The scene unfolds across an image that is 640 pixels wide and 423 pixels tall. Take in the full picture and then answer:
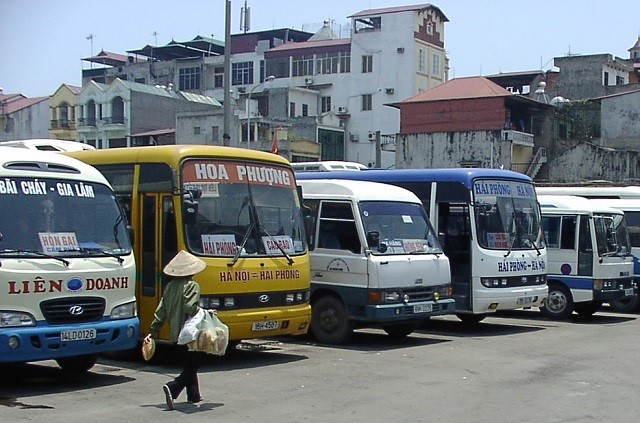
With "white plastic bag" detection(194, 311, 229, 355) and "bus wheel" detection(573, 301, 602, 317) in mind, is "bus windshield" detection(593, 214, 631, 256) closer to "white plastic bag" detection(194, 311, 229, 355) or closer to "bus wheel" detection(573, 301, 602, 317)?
"bus wheel" detection(573, 301, 602, 317)

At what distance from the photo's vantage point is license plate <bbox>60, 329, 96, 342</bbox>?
33.6ft

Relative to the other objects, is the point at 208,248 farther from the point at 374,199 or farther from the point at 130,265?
the point at 374,199

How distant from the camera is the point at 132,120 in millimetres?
71875

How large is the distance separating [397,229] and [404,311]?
1366 mm

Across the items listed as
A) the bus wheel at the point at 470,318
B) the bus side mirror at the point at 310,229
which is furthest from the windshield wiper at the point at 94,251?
the bus wheel at the point at 470,318

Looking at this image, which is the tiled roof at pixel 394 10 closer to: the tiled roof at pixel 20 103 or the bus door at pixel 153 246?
the tiled roof at pixel 20 103

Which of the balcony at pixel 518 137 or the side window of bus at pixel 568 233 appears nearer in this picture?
the side window of bus at pixel 568 233

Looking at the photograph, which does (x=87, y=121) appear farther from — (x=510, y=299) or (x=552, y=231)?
(x=510, y=299)

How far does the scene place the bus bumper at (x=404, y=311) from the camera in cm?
1443

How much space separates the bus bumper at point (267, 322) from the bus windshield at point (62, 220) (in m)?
1.77

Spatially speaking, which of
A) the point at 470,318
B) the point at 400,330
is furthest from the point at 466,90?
the point at 400,330

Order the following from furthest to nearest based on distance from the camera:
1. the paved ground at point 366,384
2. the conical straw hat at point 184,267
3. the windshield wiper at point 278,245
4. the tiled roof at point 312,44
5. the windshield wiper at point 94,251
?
the tiled roof at point 312,44
the windshield wiper at point 278,245
the windshield wiper at point 94,251
the conical straw hat at point 184,267
the paved ground at point 366,384

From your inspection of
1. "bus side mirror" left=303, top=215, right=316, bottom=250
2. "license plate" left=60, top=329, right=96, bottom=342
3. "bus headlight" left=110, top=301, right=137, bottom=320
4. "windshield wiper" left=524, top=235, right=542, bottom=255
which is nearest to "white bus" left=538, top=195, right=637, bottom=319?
"windshield wiper" left=524, top=235, right=542, bottom=255

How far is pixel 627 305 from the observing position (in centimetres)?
2241
